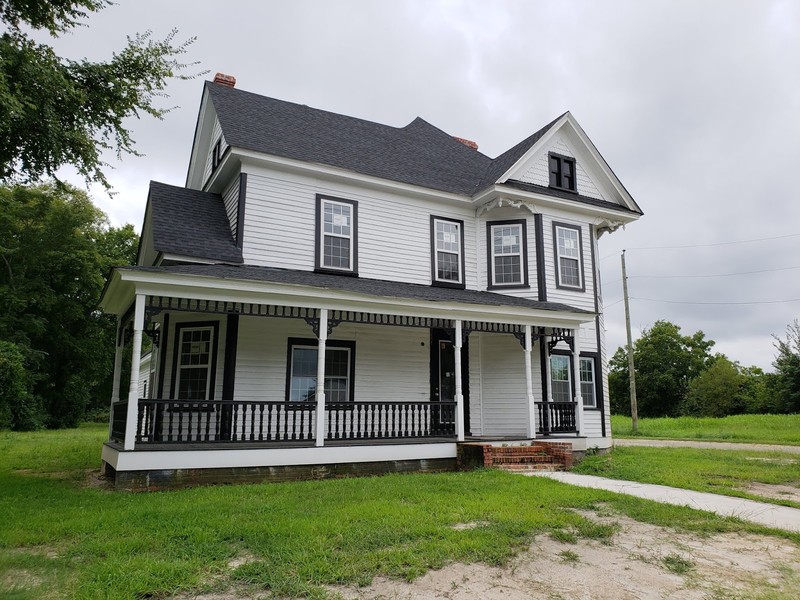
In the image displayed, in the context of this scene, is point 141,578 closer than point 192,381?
Yes

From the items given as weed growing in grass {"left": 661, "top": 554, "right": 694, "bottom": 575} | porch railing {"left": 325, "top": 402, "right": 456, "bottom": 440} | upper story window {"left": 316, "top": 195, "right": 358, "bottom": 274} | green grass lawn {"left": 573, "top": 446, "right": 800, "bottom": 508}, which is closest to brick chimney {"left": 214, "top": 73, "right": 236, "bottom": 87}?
upper story window {"left": 316, "top": 195, "right": 358, "bottom": 274}

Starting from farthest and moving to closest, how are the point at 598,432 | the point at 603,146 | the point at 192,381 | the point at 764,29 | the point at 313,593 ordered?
the point at 603,146 < the point at 598,432 < the point at 764,29 < the point at 192,381 < the point at 313,593

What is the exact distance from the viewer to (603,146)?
35125 mm

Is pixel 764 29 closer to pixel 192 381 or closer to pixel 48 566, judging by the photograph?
pixel 192 381

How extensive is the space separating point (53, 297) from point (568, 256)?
1052 inches

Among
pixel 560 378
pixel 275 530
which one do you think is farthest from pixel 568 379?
pixel 275 530

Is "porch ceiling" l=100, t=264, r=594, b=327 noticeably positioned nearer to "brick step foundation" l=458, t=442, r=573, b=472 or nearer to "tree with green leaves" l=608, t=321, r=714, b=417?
"brick step foundation" l=458, t=442, r=573, b=472

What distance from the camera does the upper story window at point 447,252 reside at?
1432 cm

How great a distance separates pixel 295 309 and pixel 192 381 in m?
2.99

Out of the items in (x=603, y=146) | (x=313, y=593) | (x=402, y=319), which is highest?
(x=603, y=146)

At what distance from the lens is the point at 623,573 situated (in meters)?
4.64

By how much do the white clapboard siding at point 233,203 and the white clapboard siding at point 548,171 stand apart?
751 cm

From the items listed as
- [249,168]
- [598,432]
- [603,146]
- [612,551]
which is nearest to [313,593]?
[612,551]

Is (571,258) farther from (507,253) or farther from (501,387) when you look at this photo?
(501,387)
